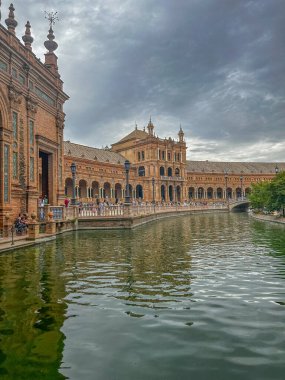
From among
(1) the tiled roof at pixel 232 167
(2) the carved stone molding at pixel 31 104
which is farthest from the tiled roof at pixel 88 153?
(2) the carved stone molding at pixel 31 104

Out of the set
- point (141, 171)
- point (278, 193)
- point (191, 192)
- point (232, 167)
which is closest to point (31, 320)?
point (278, 193)

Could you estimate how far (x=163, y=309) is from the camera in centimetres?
621

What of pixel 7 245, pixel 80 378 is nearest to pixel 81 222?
pixel 7 245

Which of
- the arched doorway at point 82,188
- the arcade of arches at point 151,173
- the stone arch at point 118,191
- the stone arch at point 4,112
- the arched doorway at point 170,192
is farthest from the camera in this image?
the arched doorway at point 170,192

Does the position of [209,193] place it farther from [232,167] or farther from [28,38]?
[28,38]

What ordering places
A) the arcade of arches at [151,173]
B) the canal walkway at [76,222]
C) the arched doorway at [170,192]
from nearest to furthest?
1. the canal walkway at [76,222]
2. the arcade of arches at [151,173]
3. the arched doorway at [170,192]

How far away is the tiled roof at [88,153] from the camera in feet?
212

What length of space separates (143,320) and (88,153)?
2598 inches

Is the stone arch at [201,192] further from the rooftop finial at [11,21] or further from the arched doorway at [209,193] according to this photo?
the rooftop finial at [11,21]

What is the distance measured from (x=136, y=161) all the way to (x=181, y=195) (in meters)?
14.4

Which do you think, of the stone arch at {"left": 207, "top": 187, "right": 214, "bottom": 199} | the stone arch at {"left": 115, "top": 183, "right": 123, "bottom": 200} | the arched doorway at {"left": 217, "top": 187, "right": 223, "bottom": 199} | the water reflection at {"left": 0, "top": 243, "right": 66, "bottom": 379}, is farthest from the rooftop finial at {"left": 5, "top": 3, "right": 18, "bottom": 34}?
the arched doorway at {"left": 217, "top": 187, "right": 223, "bottom": 199}

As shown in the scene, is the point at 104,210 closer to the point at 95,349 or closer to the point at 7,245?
the point at 7,245

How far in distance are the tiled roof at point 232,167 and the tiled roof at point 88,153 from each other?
98.2ft

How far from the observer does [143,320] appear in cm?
568
